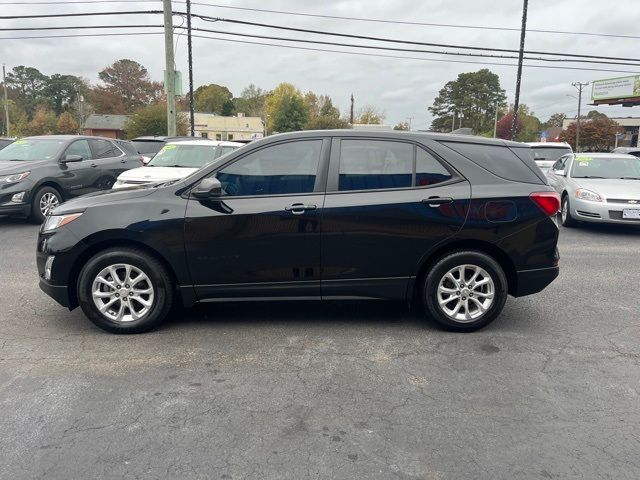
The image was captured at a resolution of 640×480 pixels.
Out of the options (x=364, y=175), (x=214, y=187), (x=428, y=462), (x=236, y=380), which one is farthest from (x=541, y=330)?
(x=214, y=187)

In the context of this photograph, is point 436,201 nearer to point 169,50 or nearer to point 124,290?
point 124,290

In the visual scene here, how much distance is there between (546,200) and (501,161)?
0.51 metres

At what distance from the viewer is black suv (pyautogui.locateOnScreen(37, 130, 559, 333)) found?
4.17m

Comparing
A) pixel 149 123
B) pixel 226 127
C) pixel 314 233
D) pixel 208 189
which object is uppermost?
pixel 226 127

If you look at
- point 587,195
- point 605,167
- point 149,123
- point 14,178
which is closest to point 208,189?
point 14,178

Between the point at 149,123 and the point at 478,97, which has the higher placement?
the point at 478,97

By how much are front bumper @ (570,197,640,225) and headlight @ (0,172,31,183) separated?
33.1 feet

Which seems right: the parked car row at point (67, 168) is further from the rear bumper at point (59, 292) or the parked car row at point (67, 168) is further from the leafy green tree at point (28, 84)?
the leafy green tree at point (28, 84)

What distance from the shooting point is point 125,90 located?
8425 cm

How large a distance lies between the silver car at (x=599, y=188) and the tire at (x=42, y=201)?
9822 mm

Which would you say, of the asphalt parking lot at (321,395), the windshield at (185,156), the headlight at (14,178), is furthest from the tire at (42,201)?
the asphalt parking lot at (321,395)

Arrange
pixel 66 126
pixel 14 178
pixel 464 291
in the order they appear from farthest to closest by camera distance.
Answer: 1. pixel 66 126
2. pixel 14 178
3. pixel 464 291

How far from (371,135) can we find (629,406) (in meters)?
2.75

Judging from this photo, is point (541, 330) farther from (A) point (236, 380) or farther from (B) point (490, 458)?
(A) point (236, 380)
